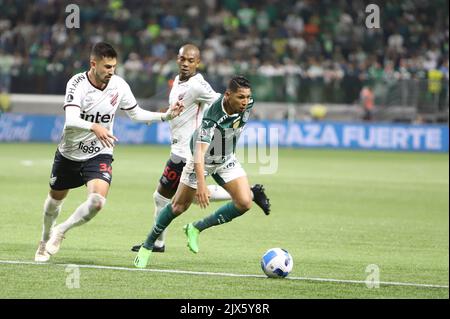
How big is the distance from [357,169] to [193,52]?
14.4 meters

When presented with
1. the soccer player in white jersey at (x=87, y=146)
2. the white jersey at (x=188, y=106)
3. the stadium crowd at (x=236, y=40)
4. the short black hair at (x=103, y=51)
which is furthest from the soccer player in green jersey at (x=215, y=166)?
the stadium crowd at (x=236, y=40)

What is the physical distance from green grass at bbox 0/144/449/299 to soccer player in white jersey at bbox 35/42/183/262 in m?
0.41

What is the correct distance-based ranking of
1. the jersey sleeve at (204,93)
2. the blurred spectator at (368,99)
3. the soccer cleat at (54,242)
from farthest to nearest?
the blurred spectator at (368,99)
the jersey sleeve at (204,93)
the soccer cleat at (54,242)

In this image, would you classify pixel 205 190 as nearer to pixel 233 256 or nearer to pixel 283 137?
pixel 233 256

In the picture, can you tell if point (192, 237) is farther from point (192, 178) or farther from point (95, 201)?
point (95, 201)

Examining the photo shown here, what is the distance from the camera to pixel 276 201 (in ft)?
57.2

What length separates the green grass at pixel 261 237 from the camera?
28.2 feet

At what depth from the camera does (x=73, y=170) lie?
32.7ft

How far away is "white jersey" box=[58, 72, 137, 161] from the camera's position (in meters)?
9.86

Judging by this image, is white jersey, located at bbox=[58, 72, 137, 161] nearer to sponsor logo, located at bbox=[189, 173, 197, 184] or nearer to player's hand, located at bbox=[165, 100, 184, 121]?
player's hand, located at bbox=[165, 100, 184, 121]

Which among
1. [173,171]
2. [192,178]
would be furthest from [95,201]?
[173,171]

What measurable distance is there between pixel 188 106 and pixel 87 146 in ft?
5.39

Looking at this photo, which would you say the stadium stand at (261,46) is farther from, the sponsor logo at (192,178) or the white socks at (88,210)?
the white socks at (88,210)

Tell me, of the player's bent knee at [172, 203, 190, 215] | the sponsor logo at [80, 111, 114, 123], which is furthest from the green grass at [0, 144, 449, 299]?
the sponsor logo at [80, 111, 114, 123]
